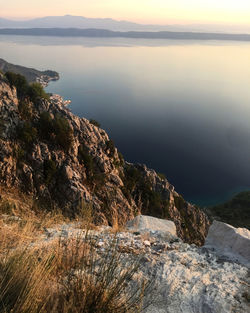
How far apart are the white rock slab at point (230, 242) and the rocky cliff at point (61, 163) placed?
7.99 m

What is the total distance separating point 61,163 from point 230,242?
57.4ft

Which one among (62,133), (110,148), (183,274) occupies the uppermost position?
(183,274)

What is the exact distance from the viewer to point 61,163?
71.3 feet

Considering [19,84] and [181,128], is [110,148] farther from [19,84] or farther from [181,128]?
[181,128]

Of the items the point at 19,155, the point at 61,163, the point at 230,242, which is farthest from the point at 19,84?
the point at 230,242

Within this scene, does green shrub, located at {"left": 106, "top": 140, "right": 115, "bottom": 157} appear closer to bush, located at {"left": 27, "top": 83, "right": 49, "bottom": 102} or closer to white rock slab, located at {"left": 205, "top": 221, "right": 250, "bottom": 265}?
bush, located at {"left": 27, "top": 83, "right": 49, "bottom": 102}

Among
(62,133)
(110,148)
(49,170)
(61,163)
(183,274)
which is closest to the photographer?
(183,274)

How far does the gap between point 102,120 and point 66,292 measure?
370 ft

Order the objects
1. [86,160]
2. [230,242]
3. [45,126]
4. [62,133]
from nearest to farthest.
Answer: [230,242], [45,126], [62,133], [86,160]

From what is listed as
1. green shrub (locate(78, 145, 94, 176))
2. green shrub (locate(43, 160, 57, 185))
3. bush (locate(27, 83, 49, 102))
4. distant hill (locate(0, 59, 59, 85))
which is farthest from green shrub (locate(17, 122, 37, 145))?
distant hill (locate(0, 59, 59, 85))

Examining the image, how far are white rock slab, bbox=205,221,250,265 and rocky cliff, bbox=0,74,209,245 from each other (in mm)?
7992

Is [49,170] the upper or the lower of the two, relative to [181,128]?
upper

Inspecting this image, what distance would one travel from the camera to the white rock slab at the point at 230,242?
6.01 metres

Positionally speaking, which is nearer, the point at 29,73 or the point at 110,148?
the point at 110,148
